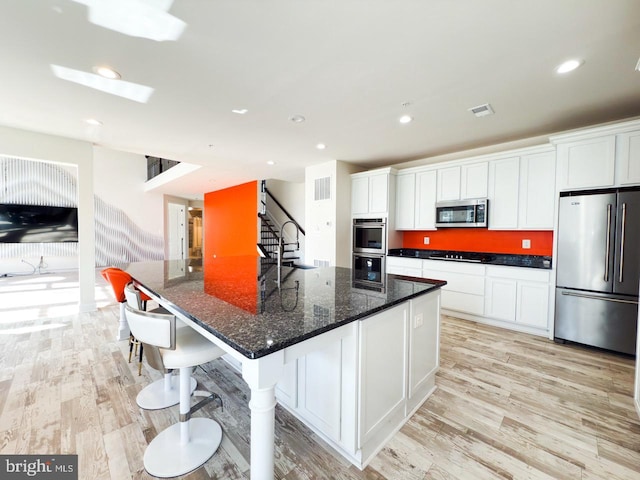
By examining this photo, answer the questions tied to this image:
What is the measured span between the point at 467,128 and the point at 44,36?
4039 millimetres

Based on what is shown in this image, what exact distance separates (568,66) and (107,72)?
3.72m

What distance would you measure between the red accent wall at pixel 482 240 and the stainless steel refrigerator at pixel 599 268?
707mm

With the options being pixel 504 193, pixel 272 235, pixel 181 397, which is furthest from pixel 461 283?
pixel 272 235

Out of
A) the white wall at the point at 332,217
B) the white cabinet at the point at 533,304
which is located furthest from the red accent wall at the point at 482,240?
the white wall at the point at 332,217

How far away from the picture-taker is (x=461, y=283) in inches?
152

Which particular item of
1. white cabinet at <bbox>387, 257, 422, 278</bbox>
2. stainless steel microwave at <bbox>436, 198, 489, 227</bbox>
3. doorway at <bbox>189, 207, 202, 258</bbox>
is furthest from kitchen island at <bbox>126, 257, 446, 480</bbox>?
doorway at <bbox>189, 207, 202, 258</bbox>

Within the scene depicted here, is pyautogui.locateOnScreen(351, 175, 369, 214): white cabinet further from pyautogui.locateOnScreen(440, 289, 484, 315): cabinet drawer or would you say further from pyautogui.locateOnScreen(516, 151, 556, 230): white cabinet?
pyautogui.locateOnScreen(516, 151, 556, 230): white cabinet

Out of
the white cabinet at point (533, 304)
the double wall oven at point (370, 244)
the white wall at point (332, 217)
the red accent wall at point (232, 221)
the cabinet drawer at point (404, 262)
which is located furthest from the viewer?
the red accent wall at point (232, 221)

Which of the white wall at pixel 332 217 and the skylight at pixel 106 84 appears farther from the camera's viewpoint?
the white wall at pixel 332 217

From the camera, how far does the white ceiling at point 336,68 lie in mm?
1576

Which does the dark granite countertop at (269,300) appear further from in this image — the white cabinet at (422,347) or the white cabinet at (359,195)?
the white cabinet at (359,195)

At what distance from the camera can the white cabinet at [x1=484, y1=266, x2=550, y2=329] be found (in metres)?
3.21

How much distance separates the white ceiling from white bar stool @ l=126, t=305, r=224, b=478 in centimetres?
179

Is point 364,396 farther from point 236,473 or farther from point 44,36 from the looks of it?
point 44,36
